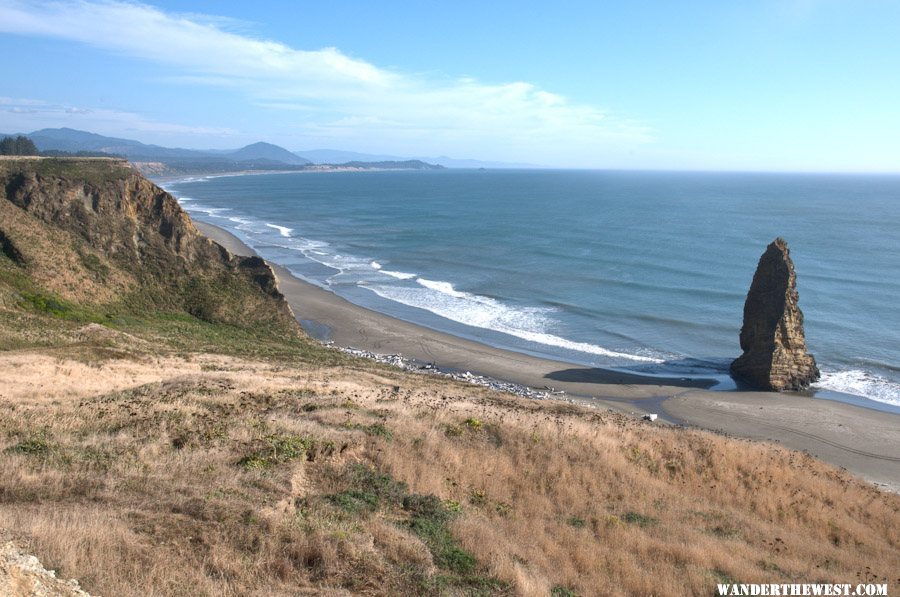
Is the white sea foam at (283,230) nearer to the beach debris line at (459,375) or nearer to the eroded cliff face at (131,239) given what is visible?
the eroded cliff face at (131,239)

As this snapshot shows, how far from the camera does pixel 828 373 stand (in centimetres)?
3919

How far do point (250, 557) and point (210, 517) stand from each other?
120 cm

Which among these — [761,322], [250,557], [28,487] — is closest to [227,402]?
[28,487]

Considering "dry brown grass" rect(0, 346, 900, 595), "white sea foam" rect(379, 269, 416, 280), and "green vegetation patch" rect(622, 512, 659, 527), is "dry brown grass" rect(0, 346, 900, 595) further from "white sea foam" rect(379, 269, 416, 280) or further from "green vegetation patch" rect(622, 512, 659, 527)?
"white sea foam" rect(379, 269, 416, 280)

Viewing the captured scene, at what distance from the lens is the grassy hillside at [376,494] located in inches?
334

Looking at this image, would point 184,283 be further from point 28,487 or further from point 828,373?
point 828,373

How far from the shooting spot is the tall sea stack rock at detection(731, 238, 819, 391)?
36.6 m

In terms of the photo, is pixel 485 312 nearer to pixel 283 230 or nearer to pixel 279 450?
pixel 279 450

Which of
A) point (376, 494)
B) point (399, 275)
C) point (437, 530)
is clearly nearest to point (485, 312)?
point (399, 275)

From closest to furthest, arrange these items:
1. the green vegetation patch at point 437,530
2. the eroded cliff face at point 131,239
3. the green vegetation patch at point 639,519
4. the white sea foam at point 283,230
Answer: the green vegetation patch at point 437,530 → the green vegetation patch at point 639,519 → the eroded cliff face at point 131,239 → the white sea foam at point 283,230

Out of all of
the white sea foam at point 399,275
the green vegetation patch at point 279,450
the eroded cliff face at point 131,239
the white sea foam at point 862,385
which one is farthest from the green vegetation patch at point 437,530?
the white sea foam at point 399,275

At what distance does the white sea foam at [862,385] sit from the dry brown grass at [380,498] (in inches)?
743

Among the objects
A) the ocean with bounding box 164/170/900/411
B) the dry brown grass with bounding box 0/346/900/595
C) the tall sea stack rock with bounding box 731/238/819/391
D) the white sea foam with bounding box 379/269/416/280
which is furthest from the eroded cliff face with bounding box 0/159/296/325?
the tall sea stack rock with bounding box 731/238/819/391

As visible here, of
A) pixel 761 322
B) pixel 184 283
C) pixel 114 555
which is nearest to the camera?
pixel 114 555
